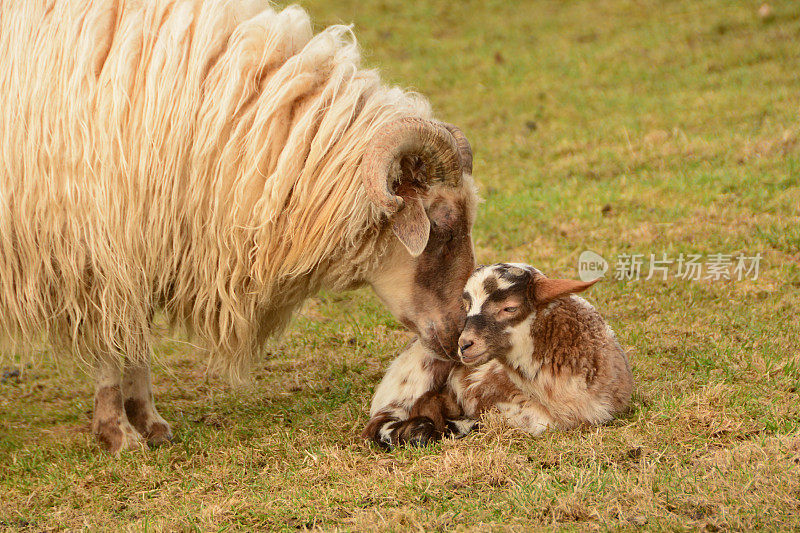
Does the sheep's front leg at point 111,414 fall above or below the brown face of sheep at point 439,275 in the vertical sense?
below

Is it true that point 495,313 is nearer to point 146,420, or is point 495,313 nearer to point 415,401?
point 415,401

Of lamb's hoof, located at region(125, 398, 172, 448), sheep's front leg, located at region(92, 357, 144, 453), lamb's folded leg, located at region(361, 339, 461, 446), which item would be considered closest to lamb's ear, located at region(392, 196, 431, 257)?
lamb's folded leg, located at region(361, 339, 461, 446)

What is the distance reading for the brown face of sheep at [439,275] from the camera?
499 centimetres

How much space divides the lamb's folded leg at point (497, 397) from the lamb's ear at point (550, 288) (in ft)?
1.58

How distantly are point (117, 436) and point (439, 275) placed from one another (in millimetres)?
2022

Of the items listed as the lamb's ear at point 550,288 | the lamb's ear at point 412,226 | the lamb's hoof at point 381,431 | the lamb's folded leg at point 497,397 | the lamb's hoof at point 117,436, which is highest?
the lamb's ear at point 412,226

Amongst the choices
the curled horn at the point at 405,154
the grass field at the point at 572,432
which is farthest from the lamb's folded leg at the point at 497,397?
the curled horn at the point at 405,154

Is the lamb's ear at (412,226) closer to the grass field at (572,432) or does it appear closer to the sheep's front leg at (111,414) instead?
the grass field at (572,432)

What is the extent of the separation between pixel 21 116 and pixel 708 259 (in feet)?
17.4

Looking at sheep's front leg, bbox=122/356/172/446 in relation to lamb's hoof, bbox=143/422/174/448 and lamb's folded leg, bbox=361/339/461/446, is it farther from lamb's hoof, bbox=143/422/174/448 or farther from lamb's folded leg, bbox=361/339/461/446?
lamb's folded leg, bbox=361/339/461/446

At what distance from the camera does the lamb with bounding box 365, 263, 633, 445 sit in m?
4.73

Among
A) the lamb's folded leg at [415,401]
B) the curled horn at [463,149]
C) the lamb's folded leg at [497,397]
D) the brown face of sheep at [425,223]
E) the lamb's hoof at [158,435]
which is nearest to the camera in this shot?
the brown face of sheep at [425,223]

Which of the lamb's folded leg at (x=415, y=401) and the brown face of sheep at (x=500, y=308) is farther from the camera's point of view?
the lamb's folded leg at (x=415, y=401)

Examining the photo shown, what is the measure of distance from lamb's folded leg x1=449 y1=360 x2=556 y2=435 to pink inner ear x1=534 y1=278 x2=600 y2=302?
1.62 feet
